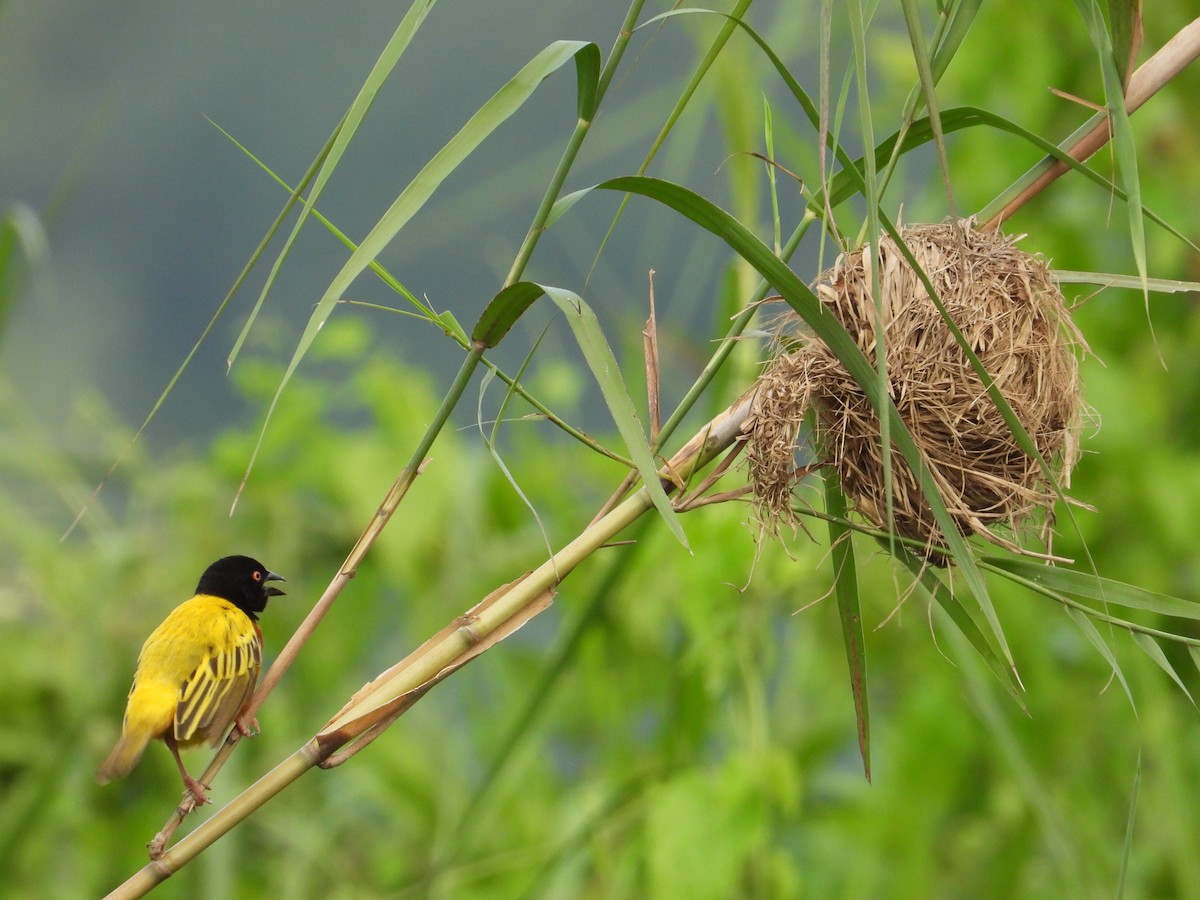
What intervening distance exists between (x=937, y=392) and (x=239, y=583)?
95 cm

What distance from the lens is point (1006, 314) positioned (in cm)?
108

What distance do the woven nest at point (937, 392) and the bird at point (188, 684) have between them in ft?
1.91

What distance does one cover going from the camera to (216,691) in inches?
48.6

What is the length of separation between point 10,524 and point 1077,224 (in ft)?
8.70

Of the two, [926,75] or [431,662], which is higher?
[926,75]

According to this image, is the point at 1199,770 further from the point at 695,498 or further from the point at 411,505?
the point at 695,498

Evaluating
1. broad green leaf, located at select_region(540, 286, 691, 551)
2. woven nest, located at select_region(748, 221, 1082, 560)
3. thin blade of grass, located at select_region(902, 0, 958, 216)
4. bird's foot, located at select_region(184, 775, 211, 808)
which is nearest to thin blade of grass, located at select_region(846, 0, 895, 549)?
thin blade of grass, located at select_region(902, 0, 958, 216)

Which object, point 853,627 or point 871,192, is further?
point 853,627

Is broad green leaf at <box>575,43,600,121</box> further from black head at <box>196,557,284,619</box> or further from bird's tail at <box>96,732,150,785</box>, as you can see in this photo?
black head at <box>196,557,284,619</box>

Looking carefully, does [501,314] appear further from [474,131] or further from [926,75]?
[926,75]

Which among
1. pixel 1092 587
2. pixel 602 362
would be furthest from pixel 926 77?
pixel 1092 587

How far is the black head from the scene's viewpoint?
5.10 ft

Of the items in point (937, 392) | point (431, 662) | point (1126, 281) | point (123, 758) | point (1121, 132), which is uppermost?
point (1121, 132)

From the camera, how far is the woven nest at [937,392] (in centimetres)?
103
